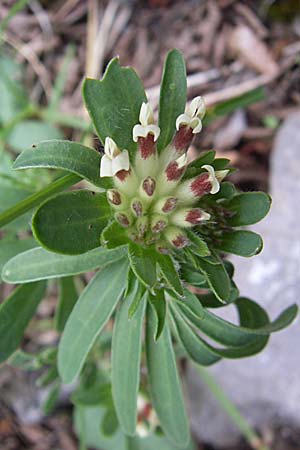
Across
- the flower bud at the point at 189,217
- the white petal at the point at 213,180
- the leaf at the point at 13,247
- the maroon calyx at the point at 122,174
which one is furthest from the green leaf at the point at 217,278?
the leaf at the point at 13,247

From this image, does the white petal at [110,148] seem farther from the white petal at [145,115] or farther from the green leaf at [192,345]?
the green leaf at [192,345]

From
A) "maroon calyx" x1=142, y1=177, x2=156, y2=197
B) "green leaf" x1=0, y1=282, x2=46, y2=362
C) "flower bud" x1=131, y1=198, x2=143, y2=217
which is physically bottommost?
"green leaf" x1=0, y1=282, x2=46, y2=362

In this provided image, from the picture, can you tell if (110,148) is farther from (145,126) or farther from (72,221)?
(72,221)

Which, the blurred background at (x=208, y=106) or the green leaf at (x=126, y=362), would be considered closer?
the green leaf at (x=126, y=362)

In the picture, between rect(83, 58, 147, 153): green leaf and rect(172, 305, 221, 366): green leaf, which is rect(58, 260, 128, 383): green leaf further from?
rect(83, 58, 147, 153): green leaf

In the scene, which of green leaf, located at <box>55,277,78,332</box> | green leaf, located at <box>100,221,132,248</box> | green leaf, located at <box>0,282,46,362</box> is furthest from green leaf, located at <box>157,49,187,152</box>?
green leaf, located at <box>55,277,78,332</box>

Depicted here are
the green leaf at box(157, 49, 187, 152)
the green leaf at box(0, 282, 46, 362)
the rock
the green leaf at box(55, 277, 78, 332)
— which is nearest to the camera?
the green leaf at box(157, 49, 187, 152)
